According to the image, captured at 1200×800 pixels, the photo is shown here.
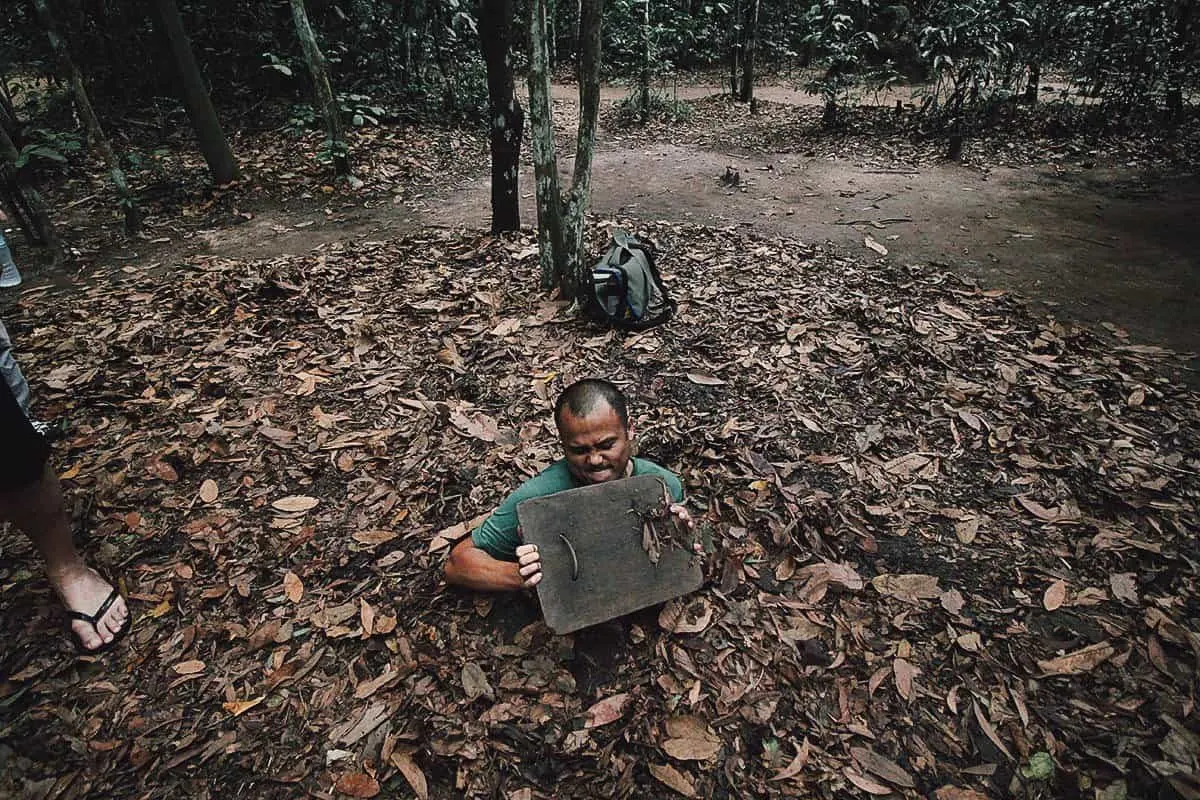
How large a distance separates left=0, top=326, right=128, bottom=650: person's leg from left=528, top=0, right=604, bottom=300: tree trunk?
10.9 feet

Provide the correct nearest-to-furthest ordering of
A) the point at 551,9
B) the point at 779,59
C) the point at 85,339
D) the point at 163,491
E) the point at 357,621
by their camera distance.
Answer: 1. the point at 357,621
2. the point at 163,491
3. the point at 85,339
4. the point at 551,9
5. the point at 779,59

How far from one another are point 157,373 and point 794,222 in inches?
244

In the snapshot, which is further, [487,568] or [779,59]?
[779,59]

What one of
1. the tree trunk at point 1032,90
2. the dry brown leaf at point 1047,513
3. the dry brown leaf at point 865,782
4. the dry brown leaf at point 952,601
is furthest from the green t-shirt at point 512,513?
the tree trunk at point 1032,90

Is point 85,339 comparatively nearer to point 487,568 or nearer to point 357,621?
point 357,621

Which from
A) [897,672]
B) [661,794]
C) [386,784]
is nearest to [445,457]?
[386,784]

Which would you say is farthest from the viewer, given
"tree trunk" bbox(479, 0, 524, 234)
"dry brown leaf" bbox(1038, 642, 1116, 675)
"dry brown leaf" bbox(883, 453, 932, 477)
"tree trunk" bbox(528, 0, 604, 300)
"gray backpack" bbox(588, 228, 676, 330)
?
"tree trunk" bbox(479, 0, 524, 234)

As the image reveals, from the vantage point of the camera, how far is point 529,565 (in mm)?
2021

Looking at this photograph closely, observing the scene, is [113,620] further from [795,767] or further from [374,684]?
[795,767]

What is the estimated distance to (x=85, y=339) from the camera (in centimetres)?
418

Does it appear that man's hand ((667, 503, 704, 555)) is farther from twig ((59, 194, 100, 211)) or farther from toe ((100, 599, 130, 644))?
twig ((59, 194, 100, 211))

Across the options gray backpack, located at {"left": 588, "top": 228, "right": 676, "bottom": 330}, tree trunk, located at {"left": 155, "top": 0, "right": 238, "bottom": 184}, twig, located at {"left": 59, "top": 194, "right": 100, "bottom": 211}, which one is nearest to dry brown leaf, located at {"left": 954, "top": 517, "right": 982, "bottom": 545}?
gray backpack, located at {"left": 588, "top": 228, "right": 676, "bottom": 330}

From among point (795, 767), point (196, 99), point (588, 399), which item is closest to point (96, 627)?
point (588, 399)

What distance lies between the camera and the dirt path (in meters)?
5.00
